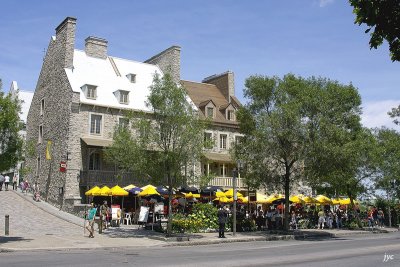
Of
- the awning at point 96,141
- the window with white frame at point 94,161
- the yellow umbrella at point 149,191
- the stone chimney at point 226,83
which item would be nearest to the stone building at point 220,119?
the stone chimney at point 226,83

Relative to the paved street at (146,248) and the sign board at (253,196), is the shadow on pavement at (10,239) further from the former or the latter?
the sign board at (253,196)

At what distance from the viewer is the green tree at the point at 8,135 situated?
20766mm

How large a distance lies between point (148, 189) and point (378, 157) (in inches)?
679

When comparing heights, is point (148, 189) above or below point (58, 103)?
below

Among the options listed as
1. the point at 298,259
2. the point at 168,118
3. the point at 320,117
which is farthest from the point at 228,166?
the point at 298,259

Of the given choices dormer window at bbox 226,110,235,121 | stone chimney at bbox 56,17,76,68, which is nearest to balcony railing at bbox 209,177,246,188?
dormer window at bbox 226,110,235,121

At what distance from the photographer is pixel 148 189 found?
28.3m

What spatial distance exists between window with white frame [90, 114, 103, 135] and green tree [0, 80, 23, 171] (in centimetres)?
1428

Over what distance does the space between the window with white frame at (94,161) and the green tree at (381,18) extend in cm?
3110

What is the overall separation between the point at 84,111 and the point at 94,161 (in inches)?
157

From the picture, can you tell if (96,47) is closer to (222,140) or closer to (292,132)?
(222,140)

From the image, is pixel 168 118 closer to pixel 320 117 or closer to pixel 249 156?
pixel 249 156

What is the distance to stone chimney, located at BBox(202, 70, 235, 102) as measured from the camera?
4728cm

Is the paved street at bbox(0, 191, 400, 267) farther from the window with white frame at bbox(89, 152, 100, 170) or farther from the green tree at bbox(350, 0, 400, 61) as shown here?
the green tree at bbox(350, 0, 400, 61)
